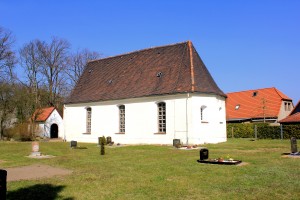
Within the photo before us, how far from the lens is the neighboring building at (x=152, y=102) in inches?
998

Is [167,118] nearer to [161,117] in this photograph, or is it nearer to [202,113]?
[161,117]

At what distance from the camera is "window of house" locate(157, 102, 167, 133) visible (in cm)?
2656

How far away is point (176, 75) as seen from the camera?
26.8 m

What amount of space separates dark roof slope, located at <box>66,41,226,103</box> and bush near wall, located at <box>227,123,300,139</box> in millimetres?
7080

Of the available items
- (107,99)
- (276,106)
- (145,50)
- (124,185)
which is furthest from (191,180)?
(276,106)

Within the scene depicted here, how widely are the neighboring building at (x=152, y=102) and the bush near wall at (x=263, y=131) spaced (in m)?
6.30

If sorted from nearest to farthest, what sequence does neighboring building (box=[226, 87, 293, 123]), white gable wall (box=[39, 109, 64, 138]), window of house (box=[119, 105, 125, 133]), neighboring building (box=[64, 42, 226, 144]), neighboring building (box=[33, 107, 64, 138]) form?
neighboring building (box=[64, 42, 226, 144]), window of house (box=[119, 105, 125, 133]), neighboring building (box=[226, 87, 293, 123]), neighboring building (box=[33, 107, 64, 138]), white gable wall (box=[39, 109, 64, 138])

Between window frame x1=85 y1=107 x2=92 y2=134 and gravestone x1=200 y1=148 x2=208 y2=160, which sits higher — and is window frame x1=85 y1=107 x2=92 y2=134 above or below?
above

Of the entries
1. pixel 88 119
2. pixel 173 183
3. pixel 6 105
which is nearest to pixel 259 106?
pixel 88 119

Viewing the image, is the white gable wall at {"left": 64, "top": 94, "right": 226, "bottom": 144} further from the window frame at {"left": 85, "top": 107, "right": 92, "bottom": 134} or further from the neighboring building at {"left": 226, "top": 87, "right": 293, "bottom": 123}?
the neighboring building at {"left": 226, "top": 87, "right": 293, "bottom": 123}

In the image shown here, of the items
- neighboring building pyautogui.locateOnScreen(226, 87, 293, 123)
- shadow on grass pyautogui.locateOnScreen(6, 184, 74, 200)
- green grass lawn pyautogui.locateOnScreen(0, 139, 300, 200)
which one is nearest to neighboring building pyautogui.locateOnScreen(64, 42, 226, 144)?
green grass lawn pyautogui.locateOnScreen(0, 139, 300, 200)

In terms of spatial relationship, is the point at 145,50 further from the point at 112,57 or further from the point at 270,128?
the point at 270,128

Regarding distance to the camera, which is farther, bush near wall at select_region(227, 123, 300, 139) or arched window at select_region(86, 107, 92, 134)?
arched window at select_region(86, 107, 92, 134)

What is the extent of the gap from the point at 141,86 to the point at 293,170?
18.9 metres
